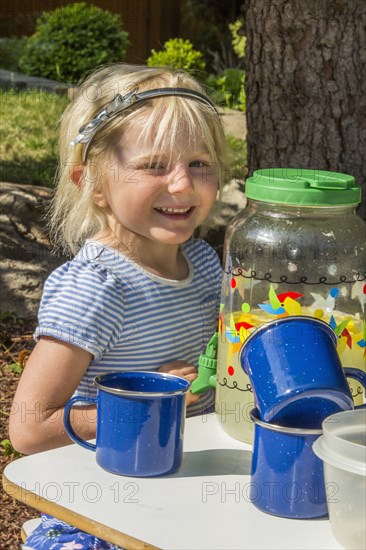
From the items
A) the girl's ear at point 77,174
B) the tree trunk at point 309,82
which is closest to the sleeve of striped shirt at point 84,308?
the girl's ear at point 77,174

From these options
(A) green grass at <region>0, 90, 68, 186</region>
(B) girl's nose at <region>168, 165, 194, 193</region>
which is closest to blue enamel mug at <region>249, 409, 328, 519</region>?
(B) girl's nose at <region>168, 165, 194, 193</region>

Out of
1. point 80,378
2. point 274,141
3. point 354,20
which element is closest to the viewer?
point 80,378

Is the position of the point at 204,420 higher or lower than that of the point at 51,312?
lower

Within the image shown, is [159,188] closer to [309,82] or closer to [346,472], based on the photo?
[346,472]

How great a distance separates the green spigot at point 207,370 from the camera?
1.89 meters

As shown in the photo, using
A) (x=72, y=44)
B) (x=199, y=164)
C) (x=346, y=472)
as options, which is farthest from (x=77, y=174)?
(x=72, y=44)

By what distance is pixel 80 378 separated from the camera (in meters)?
1.98

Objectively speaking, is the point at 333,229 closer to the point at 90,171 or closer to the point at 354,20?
the point at 90,171

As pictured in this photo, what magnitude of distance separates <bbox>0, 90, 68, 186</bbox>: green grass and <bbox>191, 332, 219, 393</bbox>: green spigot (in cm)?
473

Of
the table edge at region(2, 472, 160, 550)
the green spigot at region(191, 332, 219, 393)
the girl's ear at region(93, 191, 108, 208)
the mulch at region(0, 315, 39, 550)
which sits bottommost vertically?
the mulch at region(0, 315, 39, 550)

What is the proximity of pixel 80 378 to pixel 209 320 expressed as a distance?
52cm

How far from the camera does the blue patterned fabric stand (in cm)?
178

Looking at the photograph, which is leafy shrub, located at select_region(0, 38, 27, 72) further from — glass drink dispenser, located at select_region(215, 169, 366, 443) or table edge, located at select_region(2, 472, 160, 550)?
table edge, located at select_region(2, 472, 160, 550)

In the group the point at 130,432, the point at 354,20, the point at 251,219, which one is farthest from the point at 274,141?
the point at 130,432
